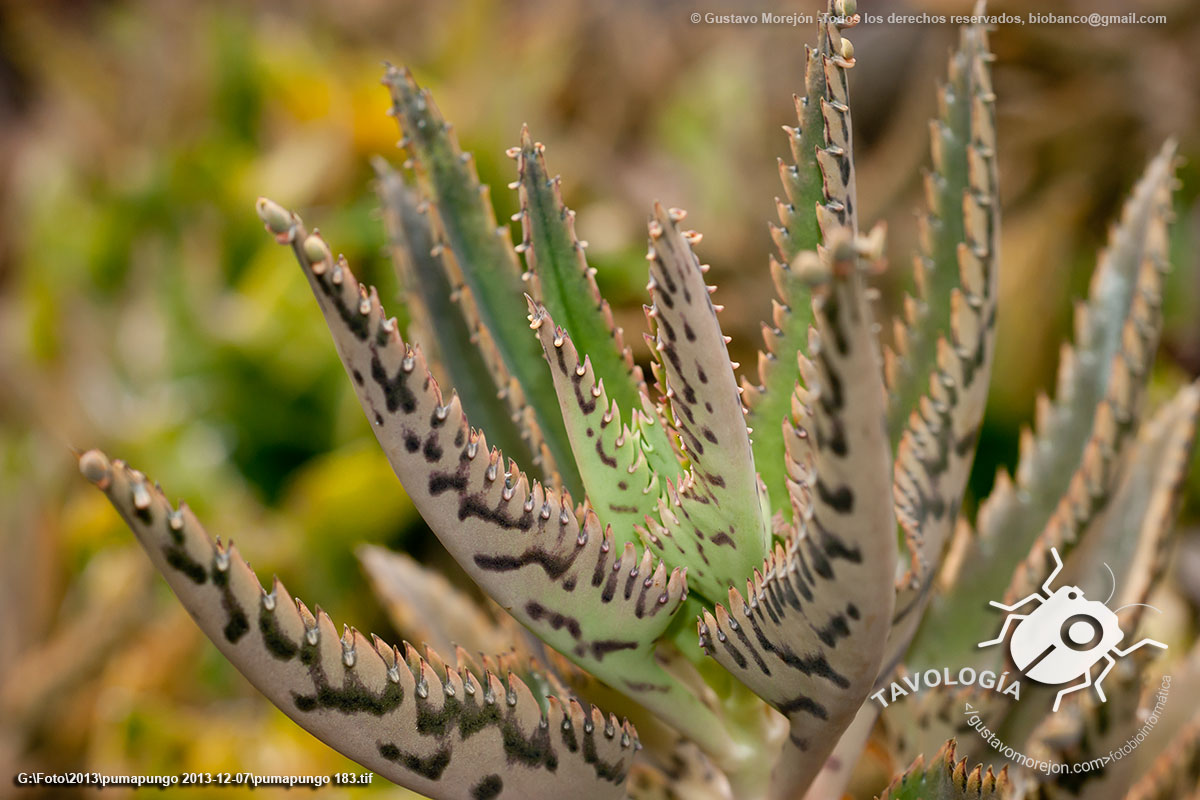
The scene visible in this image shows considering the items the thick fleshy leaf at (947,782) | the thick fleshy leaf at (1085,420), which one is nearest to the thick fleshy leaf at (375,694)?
the thick fleshy leaf at (947,782)

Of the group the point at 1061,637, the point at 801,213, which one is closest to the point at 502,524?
the point at 801,213

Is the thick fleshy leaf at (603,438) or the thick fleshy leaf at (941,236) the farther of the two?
the thick fleshy leaf at (941,236)

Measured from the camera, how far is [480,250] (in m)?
0.51

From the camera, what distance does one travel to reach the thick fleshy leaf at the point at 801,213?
38 centimetres

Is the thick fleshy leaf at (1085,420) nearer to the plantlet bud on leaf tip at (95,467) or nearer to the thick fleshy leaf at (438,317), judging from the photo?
the thick fleshy leaf at (438,317)

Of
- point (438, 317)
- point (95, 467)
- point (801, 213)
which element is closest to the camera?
point (95, 467)

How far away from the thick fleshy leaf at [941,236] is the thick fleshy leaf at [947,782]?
0.61 feet

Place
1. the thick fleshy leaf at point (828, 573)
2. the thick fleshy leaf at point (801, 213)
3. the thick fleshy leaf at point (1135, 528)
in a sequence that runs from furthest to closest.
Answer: the thick fleshy leaf at point (1135, 528), the thick fleshy leaf at point (801, 213), the thick fleshy leaf at point (828, 573)

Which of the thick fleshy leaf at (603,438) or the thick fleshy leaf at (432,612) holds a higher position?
the thick fleshy leaf at (603,438)

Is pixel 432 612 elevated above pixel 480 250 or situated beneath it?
situated beneath

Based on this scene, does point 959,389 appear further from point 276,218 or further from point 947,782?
point 276,218

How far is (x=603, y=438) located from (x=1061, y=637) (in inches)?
9.9

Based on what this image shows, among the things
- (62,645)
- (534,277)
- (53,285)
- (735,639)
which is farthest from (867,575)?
(53,285)

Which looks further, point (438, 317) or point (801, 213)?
point (438, 317)
